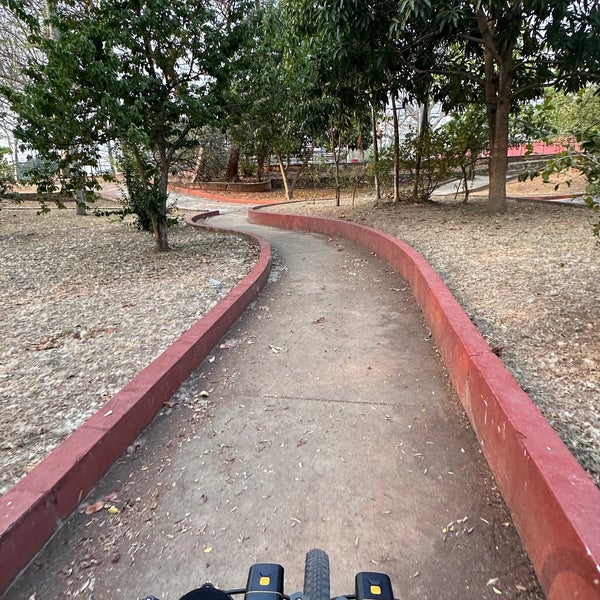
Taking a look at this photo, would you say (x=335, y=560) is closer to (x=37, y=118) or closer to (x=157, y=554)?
(x=157, y=554)

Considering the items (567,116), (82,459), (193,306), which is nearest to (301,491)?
(82,459)

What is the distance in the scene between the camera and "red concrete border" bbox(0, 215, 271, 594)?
6.27 ft

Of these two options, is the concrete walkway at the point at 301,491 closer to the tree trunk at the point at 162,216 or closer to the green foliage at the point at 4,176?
the tree trunk at the point at 162,216

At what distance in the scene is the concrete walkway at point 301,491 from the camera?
74.1 inches

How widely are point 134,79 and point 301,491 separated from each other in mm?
6400

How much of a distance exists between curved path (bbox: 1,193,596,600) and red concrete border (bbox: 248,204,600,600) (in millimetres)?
125

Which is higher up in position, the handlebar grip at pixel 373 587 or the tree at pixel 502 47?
the tree at pixel 502 47

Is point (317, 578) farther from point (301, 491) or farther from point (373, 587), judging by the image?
point (301, 491)

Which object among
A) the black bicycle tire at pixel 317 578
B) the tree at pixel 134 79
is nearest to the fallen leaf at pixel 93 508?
the black bicycle tire at pixel 317 578

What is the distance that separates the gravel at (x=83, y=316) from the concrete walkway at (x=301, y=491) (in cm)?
54

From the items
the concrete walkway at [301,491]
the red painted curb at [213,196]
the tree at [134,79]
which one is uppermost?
the tree at [134,79]

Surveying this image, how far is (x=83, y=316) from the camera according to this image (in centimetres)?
482

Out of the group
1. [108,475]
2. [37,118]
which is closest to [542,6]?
[37,118]

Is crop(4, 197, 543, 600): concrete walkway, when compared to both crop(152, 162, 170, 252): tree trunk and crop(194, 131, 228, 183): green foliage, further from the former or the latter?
crop(194, 131, 228, 183): green foliage
